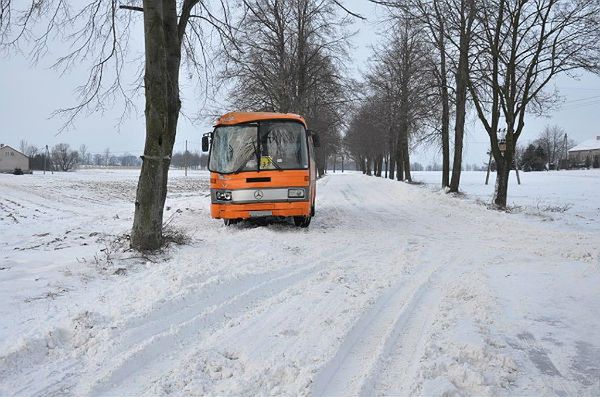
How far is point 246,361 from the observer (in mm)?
3305

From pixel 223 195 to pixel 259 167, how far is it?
1.06 meters

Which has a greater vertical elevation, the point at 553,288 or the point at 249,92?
the point at 249,92

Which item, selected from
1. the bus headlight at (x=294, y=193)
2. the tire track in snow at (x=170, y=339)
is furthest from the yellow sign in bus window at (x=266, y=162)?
the tire track in snow at (x=170, y=339)

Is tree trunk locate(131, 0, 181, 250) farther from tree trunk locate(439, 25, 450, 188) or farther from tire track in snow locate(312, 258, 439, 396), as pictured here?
tree trunk locate(439, 25, 450, 188)

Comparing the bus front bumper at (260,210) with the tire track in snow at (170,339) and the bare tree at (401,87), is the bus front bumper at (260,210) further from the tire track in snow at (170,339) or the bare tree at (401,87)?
the bare tree at (401,87)

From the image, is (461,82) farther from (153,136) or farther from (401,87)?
(153,136)

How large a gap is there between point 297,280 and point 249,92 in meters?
22.9

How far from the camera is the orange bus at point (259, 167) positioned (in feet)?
33.0

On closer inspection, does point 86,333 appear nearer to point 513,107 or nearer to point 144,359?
point 144,359

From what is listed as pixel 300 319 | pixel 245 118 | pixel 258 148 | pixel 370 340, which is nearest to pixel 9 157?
pixel 245 118

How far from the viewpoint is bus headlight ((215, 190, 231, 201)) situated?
1009cm

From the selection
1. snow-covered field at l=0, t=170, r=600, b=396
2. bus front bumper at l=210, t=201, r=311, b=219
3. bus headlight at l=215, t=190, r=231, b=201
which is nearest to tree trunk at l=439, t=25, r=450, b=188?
bus front bumper at l=210, t=201, r=311, b=219

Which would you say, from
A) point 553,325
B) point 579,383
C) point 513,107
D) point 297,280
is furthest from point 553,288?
point 513,107

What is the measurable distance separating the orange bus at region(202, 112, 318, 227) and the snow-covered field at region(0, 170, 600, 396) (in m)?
2.03
